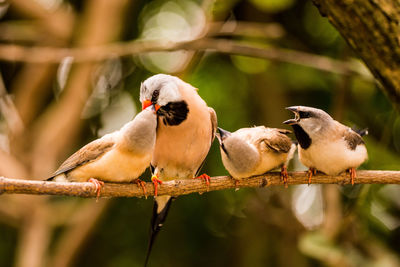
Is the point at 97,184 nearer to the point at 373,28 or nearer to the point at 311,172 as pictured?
the point at 311,172

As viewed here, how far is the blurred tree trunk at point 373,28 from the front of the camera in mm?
2564

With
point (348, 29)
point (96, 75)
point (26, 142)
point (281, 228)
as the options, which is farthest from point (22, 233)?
point (348, 29)

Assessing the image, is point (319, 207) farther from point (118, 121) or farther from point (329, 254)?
point (118, 121)

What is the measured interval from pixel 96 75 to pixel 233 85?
1.70 metres

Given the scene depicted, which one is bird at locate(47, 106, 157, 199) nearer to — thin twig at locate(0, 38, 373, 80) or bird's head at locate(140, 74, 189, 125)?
bird's head at locate(140, 74, 189, 125)

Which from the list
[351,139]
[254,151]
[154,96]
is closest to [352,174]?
[351,139]

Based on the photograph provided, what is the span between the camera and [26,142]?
5.45 metres

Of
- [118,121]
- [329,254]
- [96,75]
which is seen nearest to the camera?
[329,254]

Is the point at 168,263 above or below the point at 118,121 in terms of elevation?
below

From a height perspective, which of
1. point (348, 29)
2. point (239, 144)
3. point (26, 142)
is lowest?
point (239, 144)

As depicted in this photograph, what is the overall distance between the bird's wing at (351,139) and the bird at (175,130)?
839mm

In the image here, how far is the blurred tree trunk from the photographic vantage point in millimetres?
2564

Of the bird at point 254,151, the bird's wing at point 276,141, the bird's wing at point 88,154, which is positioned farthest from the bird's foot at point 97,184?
the bird's wing at point 276,141

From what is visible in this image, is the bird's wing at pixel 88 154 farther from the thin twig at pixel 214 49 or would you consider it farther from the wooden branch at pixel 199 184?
the thin twig at pixel 214 49
